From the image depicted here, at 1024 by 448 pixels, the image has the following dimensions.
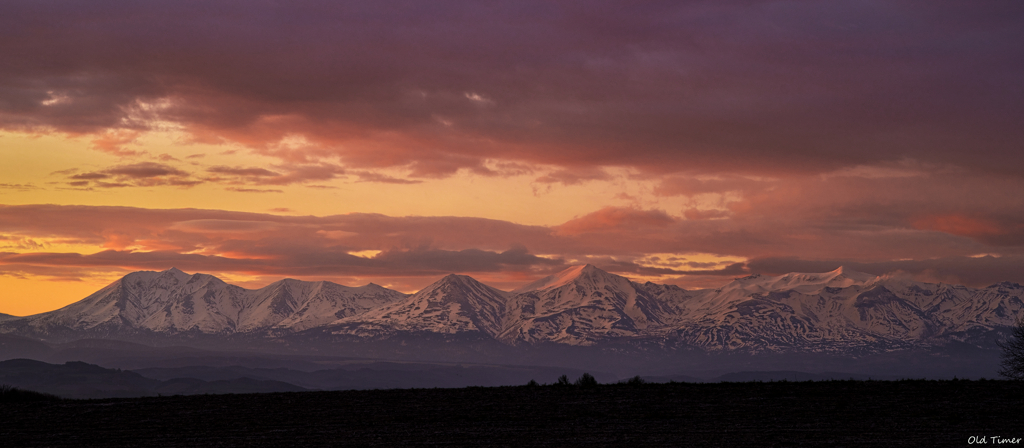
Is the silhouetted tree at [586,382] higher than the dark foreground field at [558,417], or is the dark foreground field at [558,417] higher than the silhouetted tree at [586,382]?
the silhouetted tree at [586,382]

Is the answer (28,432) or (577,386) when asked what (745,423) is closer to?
(577,386)

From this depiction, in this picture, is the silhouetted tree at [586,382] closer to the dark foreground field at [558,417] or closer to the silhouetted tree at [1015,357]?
the dark foreground field at [558,417]

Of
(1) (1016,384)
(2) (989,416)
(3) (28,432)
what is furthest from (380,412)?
(1) (1016,384)

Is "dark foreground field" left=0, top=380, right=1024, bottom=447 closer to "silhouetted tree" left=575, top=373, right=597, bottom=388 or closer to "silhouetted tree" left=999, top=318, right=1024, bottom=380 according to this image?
"silhouetted tree" left=575, top=373, right=597, bottom=388

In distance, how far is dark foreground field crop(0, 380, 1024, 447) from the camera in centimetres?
3544

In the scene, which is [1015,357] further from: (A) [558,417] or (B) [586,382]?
(A) [558,417]

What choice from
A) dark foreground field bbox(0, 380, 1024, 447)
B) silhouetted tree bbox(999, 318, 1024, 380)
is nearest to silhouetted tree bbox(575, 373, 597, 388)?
dark foreground field bbox(0, 380, 1024, 447)

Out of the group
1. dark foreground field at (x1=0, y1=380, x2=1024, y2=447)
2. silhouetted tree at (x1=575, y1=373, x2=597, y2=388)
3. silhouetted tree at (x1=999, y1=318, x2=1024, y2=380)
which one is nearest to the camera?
dark foreground field at (x1=0, y1=380, x2=1024, y2=447)

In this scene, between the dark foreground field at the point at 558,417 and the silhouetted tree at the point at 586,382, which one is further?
the silhouetted tree at the point at 586,382

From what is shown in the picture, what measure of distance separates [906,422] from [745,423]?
21.8 ft

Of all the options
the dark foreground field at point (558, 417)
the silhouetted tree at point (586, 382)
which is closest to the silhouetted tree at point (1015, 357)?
the dark foreground field at point (558, 417)

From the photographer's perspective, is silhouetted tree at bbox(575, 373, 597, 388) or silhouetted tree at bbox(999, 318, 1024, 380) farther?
silhouetted tree at bbox(999, 318, 1024, 380)

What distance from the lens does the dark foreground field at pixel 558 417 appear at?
35.4m

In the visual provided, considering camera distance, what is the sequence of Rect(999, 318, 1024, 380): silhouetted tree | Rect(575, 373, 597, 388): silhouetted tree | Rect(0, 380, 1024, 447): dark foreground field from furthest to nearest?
Rect(999, 318, 1024, 380): silhouetted tree, Rect(575, 373, 597, 388): silhouetted tree, Rect(0, 380, 1024, 447): dark foreground field
